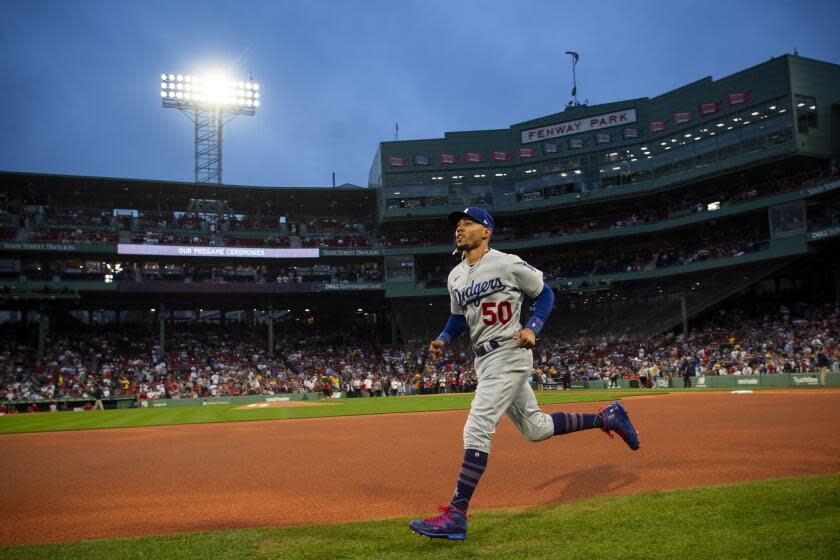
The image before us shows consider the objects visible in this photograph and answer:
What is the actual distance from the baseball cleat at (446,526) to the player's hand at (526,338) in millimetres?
1293

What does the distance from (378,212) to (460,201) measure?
741cm

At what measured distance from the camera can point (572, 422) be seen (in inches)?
217

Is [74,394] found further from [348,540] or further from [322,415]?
[348,540]

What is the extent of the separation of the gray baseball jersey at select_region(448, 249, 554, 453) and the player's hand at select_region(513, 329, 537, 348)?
224 mm

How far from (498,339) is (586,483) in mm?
2261

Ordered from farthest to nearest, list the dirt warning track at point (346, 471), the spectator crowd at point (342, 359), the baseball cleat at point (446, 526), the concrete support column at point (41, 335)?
the concrete support column at point (41, 335), the spectator crowd at point (342, 359), the dirt warning track at point (346, 471), the baseball cleat at point (446, 526)

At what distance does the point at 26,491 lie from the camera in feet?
23.6

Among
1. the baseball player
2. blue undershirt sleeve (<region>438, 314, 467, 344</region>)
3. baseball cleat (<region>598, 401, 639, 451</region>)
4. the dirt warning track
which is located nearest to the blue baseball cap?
the baseball player

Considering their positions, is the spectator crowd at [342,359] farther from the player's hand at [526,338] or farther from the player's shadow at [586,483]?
the player's hand at [526,338]

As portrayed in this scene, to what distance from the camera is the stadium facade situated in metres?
39.0

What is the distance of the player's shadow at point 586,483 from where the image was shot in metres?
5.68

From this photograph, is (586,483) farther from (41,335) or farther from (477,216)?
(41,335)

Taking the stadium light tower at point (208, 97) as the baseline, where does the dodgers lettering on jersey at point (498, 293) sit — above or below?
below

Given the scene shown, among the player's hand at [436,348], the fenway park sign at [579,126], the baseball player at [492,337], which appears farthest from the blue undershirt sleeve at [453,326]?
the fenway park sign at [579,126]
